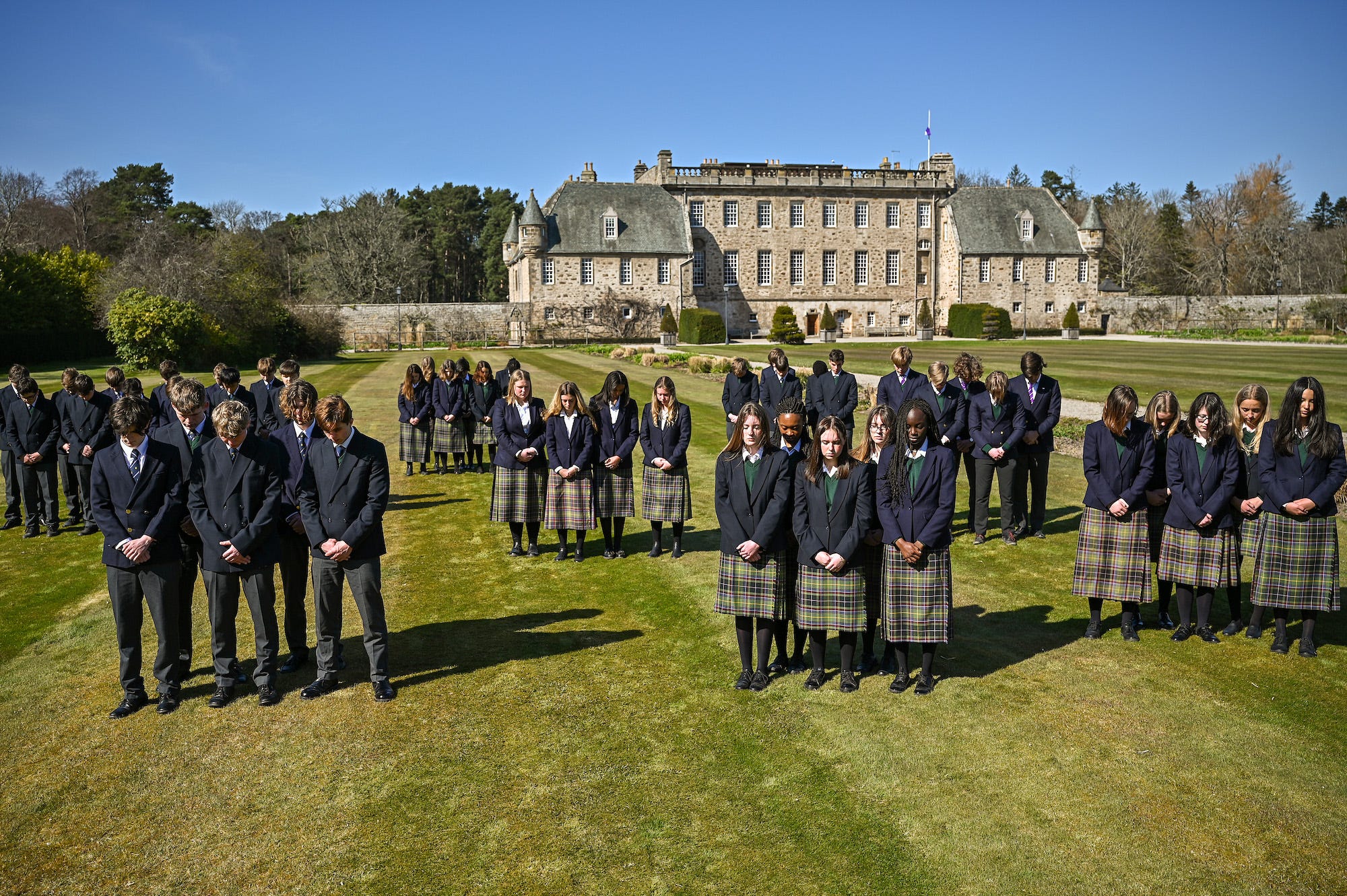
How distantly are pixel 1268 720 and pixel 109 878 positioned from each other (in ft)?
21.8

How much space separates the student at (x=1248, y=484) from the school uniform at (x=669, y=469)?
16.1ft

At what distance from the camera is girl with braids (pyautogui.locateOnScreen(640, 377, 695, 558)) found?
971 centimetres

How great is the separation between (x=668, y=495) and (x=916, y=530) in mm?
4181

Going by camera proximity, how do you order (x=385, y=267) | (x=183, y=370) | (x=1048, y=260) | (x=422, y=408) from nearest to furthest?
(x=422, y=408) → (x=183, y=370) → (x=1048, y=260) → (x=385, y=267)

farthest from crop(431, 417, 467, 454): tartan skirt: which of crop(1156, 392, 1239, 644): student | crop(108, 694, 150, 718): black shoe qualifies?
crop(1156, 392, 1239, 644): student

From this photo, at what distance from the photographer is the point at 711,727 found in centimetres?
593

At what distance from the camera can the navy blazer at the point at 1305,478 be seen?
6.75 m

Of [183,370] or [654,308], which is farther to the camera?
[654,308]

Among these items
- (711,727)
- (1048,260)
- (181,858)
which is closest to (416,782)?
(181,858)

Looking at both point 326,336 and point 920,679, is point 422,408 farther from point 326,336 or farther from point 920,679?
point 326,336

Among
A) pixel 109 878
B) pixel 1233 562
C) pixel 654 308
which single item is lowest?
pixel 109 878

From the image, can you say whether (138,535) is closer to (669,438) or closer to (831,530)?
(831,530)

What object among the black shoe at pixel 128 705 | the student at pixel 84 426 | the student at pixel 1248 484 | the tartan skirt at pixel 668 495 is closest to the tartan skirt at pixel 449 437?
the student at pixel 84 426

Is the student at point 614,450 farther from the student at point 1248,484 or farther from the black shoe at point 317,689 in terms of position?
the student at point 1248,484
